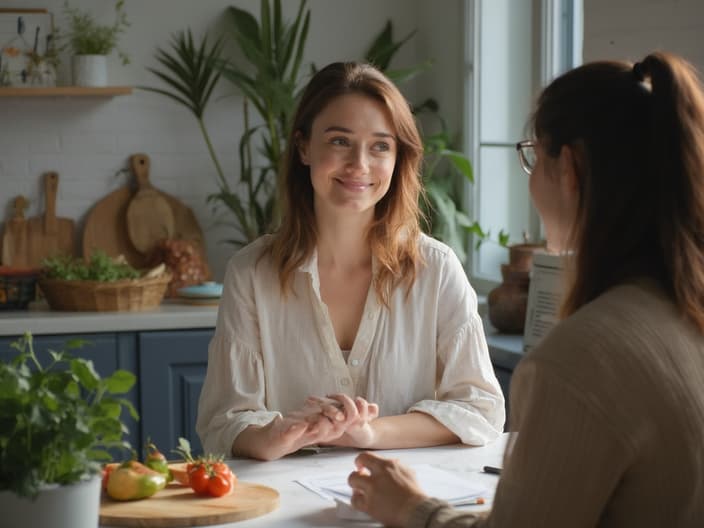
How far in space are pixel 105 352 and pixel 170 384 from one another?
0.25m

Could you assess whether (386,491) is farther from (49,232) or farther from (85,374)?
(49,232)

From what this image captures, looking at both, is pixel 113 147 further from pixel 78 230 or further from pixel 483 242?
pixel 483 242

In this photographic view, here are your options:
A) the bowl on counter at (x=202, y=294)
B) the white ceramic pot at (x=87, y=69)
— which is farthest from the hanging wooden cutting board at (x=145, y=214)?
the bowl on counter at (x=202, y=294)

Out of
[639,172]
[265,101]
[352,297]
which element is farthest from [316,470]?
[265,101]

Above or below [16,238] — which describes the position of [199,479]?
below

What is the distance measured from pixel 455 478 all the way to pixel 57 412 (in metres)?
0.81

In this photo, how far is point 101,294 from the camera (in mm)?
3965

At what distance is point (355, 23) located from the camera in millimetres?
5008

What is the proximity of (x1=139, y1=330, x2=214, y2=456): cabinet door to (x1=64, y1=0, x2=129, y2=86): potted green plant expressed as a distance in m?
1.25

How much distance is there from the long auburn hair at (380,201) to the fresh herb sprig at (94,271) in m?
1.53

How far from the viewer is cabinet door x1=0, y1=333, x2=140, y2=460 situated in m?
3.87

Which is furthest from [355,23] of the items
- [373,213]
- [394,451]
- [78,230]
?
[394,451]

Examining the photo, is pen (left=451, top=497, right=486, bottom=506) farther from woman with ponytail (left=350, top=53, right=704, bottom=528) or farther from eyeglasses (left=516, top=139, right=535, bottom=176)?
eyeglasses (left=516, top=139, right=535, bottom=176)

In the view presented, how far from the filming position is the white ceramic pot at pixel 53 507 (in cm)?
143
